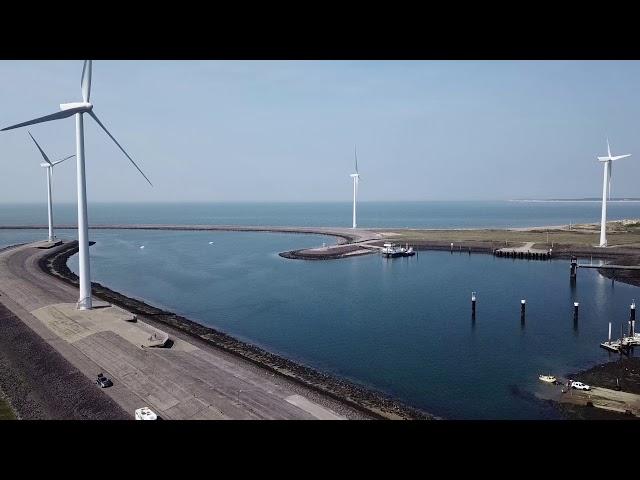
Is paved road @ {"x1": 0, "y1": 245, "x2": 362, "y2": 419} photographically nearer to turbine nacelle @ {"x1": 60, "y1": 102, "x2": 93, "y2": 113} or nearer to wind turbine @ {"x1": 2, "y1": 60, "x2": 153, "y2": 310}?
wind turbine @ {"x1": 2, "y1": 60, "x2": 153, "y2": 310}

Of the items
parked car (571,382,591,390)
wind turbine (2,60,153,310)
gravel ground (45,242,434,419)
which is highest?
wind turbine (2,60,153,310)

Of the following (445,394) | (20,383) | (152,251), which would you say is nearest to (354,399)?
(445,394)

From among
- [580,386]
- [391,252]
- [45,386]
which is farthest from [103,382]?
[391,252]

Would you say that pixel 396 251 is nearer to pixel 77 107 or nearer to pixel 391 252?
pixel 391 252

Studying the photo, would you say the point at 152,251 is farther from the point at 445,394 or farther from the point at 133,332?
the point at 445,394

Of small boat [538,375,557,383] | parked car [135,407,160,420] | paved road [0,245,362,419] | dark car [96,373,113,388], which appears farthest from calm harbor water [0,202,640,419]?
parked car [135,407,160,420]

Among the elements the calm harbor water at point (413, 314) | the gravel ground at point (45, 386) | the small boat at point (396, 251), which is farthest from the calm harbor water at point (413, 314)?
the gravel ground at point (45, 386)
